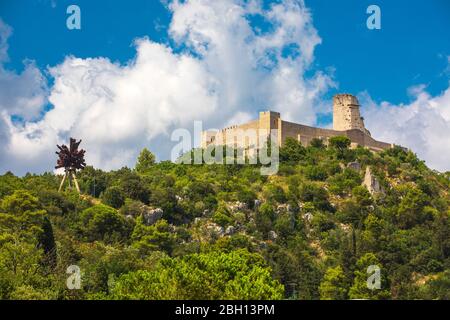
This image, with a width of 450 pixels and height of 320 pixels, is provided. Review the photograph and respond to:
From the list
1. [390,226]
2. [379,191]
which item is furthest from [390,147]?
[390,226]

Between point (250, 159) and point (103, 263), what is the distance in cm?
3249

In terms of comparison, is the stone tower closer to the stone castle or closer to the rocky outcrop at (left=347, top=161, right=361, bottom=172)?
the stone castle

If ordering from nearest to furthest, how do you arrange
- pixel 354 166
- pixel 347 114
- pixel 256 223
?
pixel 256 223
pixel 354 166
pixel 347 114

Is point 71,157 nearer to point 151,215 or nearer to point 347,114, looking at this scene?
point 151,215

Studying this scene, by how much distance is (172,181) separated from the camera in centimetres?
6538

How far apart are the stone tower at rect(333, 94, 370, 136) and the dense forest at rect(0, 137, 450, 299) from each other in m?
5.37

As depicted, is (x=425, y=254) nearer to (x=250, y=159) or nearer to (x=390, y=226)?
(x=390, y=226)

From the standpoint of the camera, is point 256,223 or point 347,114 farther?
point 347,114

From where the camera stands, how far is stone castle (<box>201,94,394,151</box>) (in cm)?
6988

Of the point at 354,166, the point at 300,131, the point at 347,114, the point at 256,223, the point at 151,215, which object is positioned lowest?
the point at 256,223

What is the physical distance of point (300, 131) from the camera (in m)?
72.1

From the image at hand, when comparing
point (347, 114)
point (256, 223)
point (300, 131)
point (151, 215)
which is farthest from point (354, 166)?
point (151, 215)

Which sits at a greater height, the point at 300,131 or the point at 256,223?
the point at 300,131

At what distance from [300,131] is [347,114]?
9.61m
